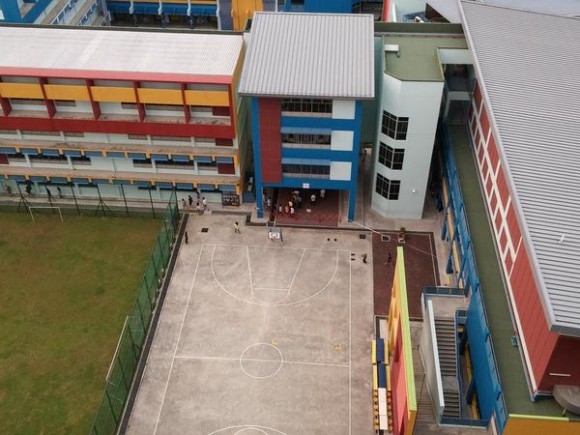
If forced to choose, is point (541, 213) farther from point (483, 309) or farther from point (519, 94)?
point (519, 94)

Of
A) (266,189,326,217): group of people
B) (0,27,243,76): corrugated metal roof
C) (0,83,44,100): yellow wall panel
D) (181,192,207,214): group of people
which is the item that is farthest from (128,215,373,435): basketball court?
(0,83,44,100): yellow wall panel

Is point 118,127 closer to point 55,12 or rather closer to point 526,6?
point 55,12

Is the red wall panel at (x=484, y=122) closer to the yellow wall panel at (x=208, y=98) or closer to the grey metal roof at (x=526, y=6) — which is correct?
the grey metal roof at (x=526, y=6)

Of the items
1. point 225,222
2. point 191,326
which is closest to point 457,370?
point 191,326

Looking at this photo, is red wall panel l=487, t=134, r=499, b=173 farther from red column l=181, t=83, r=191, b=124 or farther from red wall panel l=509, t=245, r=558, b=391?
red column l=181, t=83, r=191, b=124

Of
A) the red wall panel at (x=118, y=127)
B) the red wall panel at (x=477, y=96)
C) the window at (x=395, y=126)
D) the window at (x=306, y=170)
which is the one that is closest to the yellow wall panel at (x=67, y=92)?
the red wall panel at (x=118, y=127)

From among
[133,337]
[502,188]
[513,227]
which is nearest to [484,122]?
[502,188]
